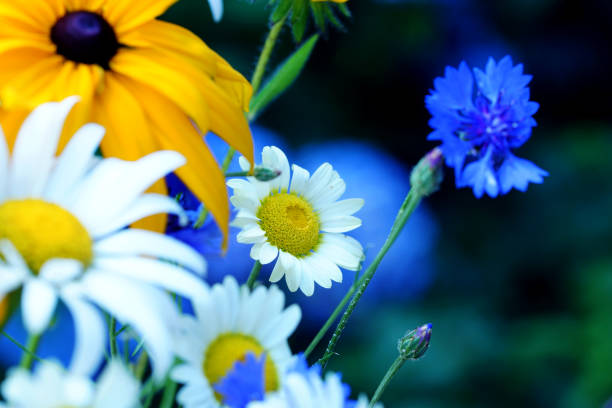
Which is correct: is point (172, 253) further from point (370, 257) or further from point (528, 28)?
point (528, 28)

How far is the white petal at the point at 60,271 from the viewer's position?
24cm

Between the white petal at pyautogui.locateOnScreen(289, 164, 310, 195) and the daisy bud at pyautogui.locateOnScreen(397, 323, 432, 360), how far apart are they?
10 cm

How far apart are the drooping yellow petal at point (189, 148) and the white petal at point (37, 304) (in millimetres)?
98

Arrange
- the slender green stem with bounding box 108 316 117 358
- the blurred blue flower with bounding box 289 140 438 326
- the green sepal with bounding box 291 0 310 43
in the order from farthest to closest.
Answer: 1. the blurred blue flower with bounding box 289 140 438 326
2. the green sepal with bounding box 291 0 310 43
3. the slender green stem with bounding box 108 316 117 358

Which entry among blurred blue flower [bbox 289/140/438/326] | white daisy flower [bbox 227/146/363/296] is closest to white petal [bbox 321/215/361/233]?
white daisy flower [bbox 227/146/363/296]

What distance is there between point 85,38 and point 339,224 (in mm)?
146

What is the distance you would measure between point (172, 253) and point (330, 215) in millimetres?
163

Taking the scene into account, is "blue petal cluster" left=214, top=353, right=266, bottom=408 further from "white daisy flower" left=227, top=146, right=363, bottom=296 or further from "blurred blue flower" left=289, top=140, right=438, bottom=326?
"blurred blue flower" left=289, top=140, right=438, bottom=326

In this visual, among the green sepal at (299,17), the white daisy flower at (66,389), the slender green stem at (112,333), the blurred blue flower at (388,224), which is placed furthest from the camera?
the blurred blue flower at (388,224)

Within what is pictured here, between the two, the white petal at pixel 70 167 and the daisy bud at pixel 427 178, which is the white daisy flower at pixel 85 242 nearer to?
the white petal at pixel 70 167

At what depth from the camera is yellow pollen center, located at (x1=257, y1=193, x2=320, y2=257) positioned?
382 mm

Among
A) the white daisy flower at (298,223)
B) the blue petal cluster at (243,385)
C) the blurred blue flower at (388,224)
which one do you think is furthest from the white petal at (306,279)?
the blurred blue flower at (388,224)

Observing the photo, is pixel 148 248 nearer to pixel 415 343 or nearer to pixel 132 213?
pixel 132 213

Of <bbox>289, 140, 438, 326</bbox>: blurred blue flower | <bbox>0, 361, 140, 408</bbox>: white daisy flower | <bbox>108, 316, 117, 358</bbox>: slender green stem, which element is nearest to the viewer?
<bbox>0, 361, 140, 408</bbox>: white daisy flower
